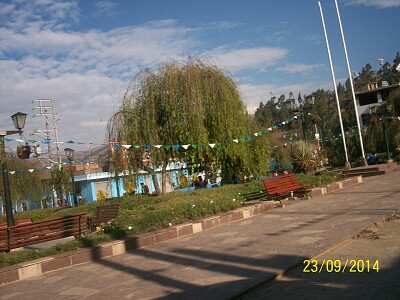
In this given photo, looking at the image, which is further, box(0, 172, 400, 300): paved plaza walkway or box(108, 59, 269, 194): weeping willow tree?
box(108, 59, 269, 194): weeping willow tree

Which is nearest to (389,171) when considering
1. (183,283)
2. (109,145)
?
(109,145)

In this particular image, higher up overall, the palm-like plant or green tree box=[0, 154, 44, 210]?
green tree box=[0, 154, 44, 210]

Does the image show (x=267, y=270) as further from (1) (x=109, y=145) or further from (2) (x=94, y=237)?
(1) (x=109, y=145)

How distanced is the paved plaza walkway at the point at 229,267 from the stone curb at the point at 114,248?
Answer: 17 centimetres

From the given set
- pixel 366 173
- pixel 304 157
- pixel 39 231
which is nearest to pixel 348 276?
pixel 39 231

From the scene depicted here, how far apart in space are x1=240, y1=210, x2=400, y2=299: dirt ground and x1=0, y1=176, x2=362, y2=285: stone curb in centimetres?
385

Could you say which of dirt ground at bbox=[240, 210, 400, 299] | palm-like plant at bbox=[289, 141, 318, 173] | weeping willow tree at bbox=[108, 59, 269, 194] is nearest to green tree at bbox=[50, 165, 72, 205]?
weeping willow tree at bbox=[108, 59, 269, 194]

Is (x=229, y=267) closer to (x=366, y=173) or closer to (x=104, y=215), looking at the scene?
(x=104, y=215)

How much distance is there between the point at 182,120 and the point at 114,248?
29.8 feet

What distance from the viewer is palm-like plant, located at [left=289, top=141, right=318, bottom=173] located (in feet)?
71.7

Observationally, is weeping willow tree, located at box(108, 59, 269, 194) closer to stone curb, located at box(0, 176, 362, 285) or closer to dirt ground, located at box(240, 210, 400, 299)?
stone curb, located at box(0, 176, 362, 285)

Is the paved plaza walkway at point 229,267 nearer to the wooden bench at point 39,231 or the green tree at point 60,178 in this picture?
the wooden bench at point 39,231

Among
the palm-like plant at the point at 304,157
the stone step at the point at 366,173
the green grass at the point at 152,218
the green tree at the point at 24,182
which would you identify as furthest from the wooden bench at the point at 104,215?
the green tree at the point at 24,182

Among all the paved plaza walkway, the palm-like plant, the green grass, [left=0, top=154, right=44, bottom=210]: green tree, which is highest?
[left=0, top=154, right=44, bottom=210]: green tree
